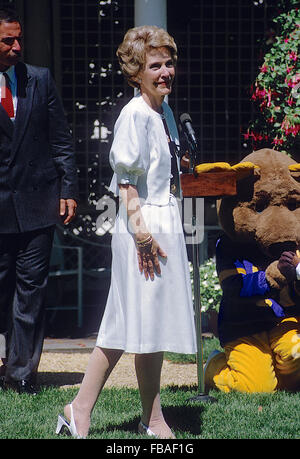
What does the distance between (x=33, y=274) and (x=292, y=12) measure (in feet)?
10.4

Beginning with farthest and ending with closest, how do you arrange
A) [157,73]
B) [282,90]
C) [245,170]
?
[282,90] < [245,170] < [157,73]

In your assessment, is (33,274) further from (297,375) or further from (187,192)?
(297,375)

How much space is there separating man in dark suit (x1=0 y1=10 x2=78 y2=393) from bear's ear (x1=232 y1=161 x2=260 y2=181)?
1.05 metres

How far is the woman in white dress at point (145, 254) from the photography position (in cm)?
369

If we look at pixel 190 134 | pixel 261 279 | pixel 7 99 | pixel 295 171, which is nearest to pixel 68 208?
pixel 7 99

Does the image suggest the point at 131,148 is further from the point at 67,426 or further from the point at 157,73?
the point at 67,426

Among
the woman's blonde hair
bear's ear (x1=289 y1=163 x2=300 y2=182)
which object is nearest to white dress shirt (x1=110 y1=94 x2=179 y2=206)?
the woman's blonde hair

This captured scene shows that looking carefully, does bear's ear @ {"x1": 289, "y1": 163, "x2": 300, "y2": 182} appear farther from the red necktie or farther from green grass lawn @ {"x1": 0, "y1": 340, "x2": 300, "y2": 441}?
the red necktie

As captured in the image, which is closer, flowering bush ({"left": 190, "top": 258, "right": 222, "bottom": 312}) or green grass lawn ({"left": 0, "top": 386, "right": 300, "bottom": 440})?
green grass lawn ({"left": 0, "top": 386, "right": 300, "bottom": 440})

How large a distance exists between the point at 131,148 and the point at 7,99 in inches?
62.2

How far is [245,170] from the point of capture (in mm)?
4754

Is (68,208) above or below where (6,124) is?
→ below

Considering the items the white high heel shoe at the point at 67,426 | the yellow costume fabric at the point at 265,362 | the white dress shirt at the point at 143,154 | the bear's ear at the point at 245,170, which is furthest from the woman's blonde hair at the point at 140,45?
the yellow costume fabric at the point at 265,362

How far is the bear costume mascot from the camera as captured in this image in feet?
15.7
